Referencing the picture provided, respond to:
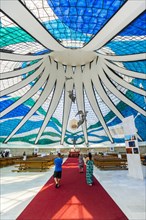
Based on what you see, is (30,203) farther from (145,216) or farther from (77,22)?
(77,22)

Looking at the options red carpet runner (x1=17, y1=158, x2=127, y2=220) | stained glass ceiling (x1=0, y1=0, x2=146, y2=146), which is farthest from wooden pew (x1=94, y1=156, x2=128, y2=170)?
red carpet runner (x1=17, y1=158, x2=127, y2=220)

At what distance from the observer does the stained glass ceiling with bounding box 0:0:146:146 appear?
10.8 m

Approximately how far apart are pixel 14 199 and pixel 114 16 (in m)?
11.1

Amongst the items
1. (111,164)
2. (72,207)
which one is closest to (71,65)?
(111,164)

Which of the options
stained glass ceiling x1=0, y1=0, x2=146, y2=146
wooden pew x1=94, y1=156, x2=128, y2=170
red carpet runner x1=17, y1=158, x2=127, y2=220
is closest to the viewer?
red carpet runner x1=17, y1=158, x2=127, y2=220

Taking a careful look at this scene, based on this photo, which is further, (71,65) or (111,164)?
(71,65)

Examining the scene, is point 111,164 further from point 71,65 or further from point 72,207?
point 71,65

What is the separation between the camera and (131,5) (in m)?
9.59

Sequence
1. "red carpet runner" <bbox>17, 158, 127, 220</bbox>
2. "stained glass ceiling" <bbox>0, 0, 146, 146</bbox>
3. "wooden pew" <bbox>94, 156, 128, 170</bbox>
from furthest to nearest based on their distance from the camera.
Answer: "wooden pew" <bbox>94, 156, 128, 170</bbox>, "stained glass ceiling" <bbox>0, 0, 146, 146</bbox>, "red carpet runner" <bbox>17, 158, 127, 220</bbox>

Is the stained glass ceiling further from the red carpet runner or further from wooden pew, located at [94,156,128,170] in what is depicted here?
the red carpet runner

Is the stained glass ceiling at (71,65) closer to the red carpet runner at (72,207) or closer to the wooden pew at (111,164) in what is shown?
the wooden pew at (111,164)

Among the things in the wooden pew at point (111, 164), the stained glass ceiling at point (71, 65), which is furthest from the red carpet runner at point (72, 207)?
the stained glass ceiling at point (71, 65)

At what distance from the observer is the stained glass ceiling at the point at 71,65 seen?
1080 centimetres

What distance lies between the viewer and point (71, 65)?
86.2 feet
